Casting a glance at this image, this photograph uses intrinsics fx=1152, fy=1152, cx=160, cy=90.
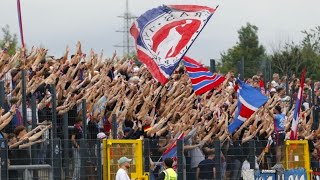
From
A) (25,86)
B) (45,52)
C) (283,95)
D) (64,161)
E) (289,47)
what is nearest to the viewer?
(64,161)

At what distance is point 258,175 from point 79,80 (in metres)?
4.57

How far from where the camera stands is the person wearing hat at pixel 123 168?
850 inches

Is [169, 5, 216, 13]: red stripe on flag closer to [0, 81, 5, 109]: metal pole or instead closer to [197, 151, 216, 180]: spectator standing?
[197, 151, 216, 180]: spectator standing

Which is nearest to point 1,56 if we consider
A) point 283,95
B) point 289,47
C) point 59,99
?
point 59,99

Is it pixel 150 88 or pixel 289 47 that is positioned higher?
pixel 289 47

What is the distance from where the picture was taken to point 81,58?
27531 millimetres

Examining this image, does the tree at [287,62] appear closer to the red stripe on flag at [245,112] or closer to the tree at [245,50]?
the tree at [245,50]

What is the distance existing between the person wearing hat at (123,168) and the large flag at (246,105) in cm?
572

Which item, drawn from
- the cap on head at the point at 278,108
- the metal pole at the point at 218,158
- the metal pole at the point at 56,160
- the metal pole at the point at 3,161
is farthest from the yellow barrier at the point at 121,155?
the cap on head at the point at 278,108

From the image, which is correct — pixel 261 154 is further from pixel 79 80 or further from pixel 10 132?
pixel 10 132

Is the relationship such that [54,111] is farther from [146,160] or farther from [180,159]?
[180,159]

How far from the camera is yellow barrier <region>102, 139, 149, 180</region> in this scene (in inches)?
875

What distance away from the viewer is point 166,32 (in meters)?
26.8

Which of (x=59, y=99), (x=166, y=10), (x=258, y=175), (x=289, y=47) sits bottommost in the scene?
(x=258, y=175)
